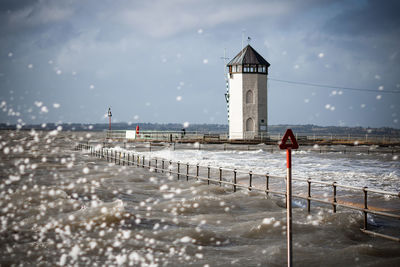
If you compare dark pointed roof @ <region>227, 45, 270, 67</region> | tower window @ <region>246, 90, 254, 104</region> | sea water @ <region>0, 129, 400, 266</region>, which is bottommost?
sea water @ <region>0, 129, 400, 266</region>

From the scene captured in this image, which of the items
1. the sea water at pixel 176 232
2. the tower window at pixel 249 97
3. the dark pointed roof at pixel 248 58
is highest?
the dark pointed roof at pixel 248 58

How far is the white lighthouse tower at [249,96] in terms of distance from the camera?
54.9 m

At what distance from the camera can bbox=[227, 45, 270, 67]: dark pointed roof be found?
55.5 meters

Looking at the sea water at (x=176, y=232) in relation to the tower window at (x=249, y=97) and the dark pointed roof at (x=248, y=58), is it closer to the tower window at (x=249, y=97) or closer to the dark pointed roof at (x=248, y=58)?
the tower window at (x=249, y=97)

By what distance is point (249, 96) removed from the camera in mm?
55156

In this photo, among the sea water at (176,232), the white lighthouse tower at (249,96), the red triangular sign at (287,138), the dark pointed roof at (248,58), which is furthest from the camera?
the dark pointed roof at (248,58)

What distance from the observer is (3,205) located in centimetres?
1484

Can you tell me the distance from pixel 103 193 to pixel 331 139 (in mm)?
45774

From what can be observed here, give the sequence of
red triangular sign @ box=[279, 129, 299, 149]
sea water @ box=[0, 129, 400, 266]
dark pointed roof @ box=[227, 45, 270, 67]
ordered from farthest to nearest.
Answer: dark pointed roof @ box=[227, 45, 270, 67]
sea water @ box=[0, 129, 400, 266]
red triangular sign @ box=[279, 129, 299, 149]

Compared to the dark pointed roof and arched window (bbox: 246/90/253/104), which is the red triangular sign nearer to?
arched window (bbox: 246/90/253/104)

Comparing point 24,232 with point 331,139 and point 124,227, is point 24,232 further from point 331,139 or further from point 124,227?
point 331,139

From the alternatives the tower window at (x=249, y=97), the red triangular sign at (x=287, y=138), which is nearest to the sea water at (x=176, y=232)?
the red triangular sign at (x=287, y=138)

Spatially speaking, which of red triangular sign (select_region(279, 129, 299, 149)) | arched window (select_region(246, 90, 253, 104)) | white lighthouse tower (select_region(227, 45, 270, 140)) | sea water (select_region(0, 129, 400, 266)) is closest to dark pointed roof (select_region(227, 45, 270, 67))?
white lighthouse tower (select_region(227, 45, 270, 140))

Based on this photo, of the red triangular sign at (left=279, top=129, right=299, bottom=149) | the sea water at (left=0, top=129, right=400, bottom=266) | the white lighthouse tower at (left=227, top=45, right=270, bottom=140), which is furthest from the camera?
the white lighthouse tower at (left=227, top=45, right=270, bottom=140)
